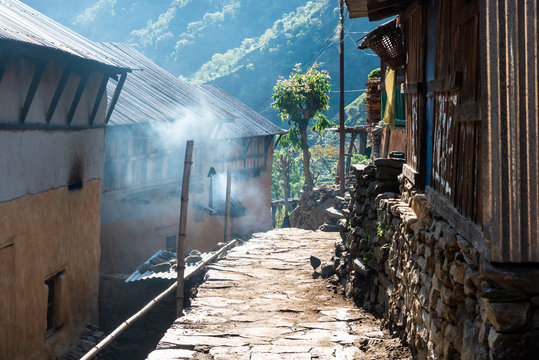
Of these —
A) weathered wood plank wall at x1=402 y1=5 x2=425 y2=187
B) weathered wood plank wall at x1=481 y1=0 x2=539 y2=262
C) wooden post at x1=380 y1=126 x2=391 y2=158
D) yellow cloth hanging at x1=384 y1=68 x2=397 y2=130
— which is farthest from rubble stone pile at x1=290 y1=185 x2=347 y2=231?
weathered wood plank wall at x1=481 y1=0 x2=539 y2=262

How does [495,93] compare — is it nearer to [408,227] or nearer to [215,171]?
[408,227]

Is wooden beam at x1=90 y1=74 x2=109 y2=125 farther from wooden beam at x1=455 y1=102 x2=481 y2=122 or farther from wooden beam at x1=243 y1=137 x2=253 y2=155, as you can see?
wooden beam at x1=243 y1=137 x2=253 y2=155

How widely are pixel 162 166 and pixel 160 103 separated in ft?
6.45

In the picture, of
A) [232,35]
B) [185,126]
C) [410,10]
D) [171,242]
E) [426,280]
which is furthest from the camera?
[232,35]

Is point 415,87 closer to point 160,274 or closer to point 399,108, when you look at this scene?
point 399,108

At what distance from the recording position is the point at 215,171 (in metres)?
20.8

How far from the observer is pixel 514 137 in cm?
316

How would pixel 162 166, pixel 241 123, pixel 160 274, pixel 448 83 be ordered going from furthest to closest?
pixel 241 123
pixel 162 166
pixel 160 274
pixel 448 83

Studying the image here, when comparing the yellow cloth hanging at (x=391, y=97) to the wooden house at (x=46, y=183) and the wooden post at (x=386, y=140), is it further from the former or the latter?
the wooden house at (x=46, y=183)

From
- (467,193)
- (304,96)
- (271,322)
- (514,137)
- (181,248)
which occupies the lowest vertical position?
(271,322)

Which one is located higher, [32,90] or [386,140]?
[32,90]

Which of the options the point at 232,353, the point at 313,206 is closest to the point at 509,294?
the point at 232,353

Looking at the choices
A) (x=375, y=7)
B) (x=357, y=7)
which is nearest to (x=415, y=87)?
(x=375, y=7)

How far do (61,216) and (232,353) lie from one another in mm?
4784
